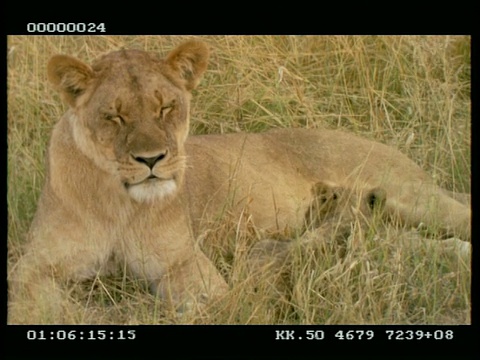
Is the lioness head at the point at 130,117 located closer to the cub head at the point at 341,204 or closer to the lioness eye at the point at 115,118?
the lioness eye at the point at 115,118

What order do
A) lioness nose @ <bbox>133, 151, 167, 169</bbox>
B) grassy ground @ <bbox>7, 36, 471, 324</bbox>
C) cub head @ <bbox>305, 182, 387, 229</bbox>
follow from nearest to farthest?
lioness nose @ <bbox>133, 151, 167, 169</bbox> < grassy ground @ <bbox>7, 36, 471, 324</bbox> < cub head @ <bbox>305, 182, 387, 229</bbox>

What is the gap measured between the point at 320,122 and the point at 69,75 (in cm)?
173

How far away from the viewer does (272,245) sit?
13.8ft

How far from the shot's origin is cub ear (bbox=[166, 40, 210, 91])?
155 inches

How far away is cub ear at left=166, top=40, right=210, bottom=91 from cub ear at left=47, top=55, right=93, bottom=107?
11.8 inches

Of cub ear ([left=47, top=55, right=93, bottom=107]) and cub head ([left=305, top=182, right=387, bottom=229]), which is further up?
cub ear ([left=47, top=55, right=93, bottom=107])

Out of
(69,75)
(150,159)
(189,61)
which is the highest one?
(189,61)

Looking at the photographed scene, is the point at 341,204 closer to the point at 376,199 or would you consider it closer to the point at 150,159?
the point at 376,199

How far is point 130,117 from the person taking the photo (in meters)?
3.72

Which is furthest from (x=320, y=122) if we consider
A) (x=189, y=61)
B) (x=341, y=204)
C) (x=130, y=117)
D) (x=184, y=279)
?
(x=130, y=117)

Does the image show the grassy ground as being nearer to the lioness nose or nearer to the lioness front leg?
the lioness front leg

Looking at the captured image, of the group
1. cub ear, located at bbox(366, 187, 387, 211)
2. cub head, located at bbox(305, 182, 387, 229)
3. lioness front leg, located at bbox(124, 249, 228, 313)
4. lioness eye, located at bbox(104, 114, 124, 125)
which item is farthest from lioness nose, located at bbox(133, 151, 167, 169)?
cub ear, located at bbox(366, 187, 387, 211)
